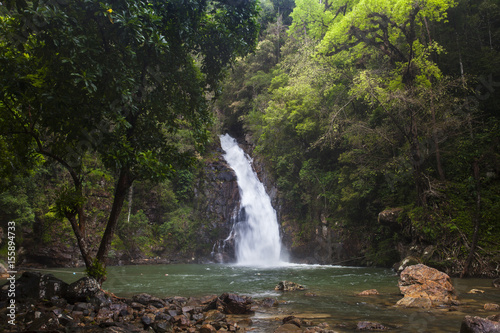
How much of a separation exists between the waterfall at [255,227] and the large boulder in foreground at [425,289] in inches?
515

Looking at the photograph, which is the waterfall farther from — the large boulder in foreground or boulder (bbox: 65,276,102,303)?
boulder (bbox: 65,276,102,303)

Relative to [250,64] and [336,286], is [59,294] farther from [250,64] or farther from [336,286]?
[250,64]

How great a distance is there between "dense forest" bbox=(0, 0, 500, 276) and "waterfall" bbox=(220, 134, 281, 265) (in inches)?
43.9

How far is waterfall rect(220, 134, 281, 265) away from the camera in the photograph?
2180 centimetres

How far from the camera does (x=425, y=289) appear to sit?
788 cm

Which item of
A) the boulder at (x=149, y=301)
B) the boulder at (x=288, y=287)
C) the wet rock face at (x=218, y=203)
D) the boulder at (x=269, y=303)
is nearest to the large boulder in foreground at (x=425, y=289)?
the boulder at (x=269, y=303)

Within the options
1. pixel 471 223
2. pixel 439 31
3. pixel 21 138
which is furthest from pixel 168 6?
pixel 439 31

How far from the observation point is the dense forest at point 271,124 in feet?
18.8

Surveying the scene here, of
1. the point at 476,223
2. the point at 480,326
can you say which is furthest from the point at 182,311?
the point at 476,223

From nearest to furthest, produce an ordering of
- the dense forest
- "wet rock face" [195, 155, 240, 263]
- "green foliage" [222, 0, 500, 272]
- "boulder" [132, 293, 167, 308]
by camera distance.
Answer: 1. the dense forest
2. "boulder" [132, 293, 167, 308]
3. "green foliage" [222, 0, 500, 272]
4. "wet rock face" [195, 155, 240, 263]

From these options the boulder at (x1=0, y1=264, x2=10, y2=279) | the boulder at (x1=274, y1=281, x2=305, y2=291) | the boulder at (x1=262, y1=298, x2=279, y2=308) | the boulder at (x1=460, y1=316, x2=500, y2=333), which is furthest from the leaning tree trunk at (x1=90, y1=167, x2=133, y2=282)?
the boulder at (x1=0, y1=264, x2=10, y2=279)

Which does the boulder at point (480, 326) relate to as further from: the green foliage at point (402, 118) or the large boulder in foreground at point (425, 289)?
the green foliage at point (402, 118)

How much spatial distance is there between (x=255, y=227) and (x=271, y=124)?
7.45 metres

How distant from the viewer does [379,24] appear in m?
14.8
